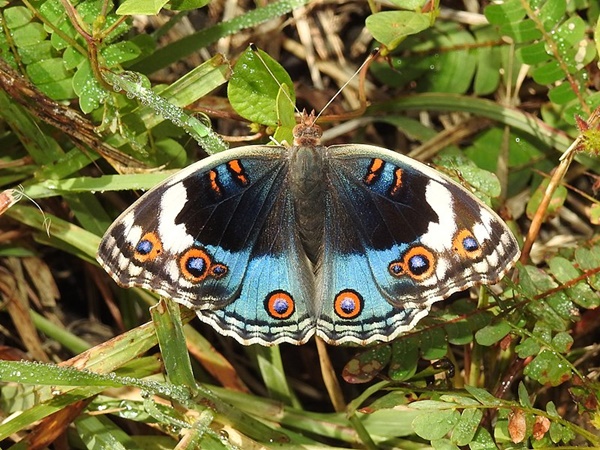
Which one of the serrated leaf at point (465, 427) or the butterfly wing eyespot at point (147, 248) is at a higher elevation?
the butterfly wing eyespot at point (147, 248)

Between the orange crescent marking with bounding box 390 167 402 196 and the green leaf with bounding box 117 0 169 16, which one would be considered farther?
the orange crescent marking with bounding box 390 167 402 196

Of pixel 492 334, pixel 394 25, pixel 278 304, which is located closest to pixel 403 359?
pixel 492 334

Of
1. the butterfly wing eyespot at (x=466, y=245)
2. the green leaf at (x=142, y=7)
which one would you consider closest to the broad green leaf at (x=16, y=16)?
the green leaf at (x=142, y=7)

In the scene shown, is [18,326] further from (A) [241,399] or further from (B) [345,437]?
(B) [345,437]

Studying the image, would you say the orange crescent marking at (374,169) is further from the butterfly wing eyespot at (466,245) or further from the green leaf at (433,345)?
the green leaf at (433,345)

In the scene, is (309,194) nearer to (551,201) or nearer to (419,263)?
(419,263)

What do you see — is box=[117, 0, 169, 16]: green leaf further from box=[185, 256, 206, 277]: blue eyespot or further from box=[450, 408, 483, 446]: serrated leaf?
box=[450, 408, 483, 446]: serrated leaf

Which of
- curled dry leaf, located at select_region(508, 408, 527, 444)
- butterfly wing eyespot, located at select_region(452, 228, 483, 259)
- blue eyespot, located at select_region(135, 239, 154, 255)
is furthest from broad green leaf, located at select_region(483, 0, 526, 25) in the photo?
blue eyespot, located at select_region(135, 239, 154, 255)
